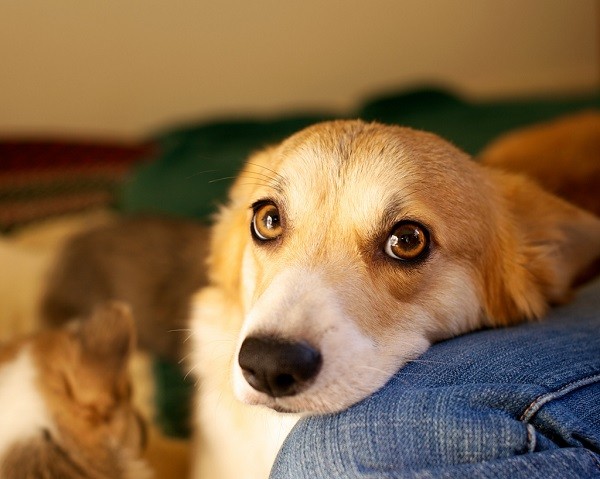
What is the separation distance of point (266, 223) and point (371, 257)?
0.25 meters

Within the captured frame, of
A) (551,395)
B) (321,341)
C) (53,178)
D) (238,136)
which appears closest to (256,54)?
(238,136)

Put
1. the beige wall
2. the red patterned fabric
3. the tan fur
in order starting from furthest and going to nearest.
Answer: the beige wall → the red patterned fabric → the tan fur

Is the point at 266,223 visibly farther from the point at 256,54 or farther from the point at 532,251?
the point at 256,54

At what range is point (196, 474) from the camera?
5.33ft

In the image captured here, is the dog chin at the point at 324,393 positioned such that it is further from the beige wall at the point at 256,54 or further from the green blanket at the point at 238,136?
the beige wall at the point at 256,54

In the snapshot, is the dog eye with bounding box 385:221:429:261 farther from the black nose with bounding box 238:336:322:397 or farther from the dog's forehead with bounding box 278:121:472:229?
the black nose with bounding box 238:336:322:397

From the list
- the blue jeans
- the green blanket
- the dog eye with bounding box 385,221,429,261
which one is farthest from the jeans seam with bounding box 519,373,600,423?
the green blanket

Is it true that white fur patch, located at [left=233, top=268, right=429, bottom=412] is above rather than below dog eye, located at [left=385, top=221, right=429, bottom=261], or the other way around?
below

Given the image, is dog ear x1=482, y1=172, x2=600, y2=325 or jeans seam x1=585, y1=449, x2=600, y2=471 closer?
jeans seam x1=585, y1=449, x2=600, y2=471

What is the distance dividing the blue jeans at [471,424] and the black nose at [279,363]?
0.26 feet

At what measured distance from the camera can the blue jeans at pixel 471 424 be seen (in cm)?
91

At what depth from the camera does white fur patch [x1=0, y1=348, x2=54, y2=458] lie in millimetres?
1306

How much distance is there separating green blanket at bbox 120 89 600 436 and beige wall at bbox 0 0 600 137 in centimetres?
53

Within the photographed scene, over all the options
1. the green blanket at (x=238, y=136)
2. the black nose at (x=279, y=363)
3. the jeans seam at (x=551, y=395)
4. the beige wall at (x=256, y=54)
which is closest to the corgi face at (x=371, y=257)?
the black nose at (x=279, y=363)
